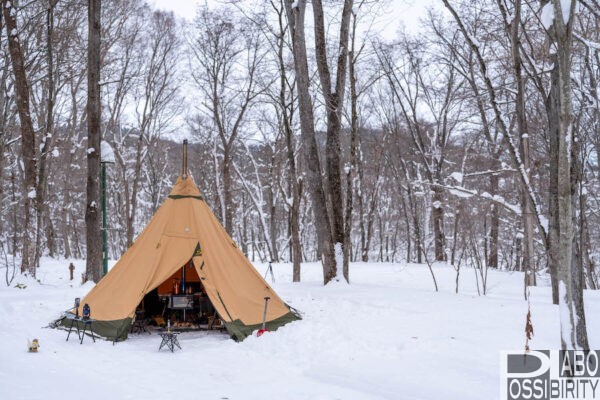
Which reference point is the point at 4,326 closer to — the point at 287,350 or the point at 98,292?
the point at 98,292

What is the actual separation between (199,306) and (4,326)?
10.4 ft

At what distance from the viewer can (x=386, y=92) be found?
22.9 metres

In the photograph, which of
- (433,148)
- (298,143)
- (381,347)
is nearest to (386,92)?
(433,148)

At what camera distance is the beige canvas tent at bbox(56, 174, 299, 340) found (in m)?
7.57

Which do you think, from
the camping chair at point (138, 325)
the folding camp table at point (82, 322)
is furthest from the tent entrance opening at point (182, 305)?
the folding camp table at point (82, 322)

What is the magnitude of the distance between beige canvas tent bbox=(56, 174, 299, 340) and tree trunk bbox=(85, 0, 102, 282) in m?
3.38

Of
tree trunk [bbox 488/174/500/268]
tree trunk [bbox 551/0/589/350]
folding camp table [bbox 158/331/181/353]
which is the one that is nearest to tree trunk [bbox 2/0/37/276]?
folding camp table [bbox 158/331/181/353]

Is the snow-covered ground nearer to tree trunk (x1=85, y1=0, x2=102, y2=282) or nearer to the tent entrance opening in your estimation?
the tent entrance opening

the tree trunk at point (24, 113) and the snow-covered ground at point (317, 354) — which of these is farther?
the tree trunk at point (24, 113)

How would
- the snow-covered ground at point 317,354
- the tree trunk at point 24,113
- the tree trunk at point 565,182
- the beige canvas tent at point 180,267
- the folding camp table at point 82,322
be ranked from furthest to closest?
the tree trunk at point 24,113 < the beige canvas tent at point 180,267 < the folding camp table at point 82,322 < the snow-covered ground at point 317,354 < the tree trunk at point 565,182

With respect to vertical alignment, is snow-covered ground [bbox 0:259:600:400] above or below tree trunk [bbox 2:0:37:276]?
below

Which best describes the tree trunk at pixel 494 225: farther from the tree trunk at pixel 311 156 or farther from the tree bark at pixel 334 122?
the tree trunk at pixel 311 156

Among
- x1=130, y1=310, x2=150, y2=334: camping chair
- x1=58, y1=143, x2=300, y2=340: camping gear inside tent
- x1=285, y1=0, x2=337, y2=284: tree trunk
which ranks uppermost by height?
x1=285, y1=0, x2=337, y2=284: tree trunk

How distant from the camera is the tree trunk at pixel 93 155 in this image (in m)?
11.3
